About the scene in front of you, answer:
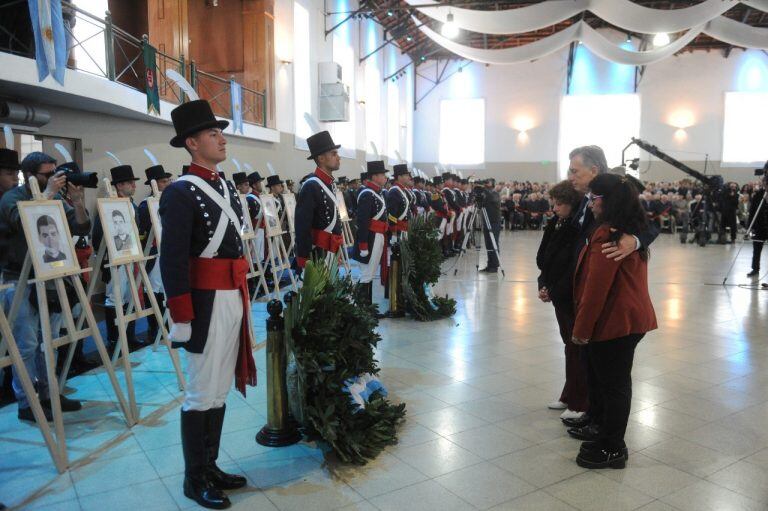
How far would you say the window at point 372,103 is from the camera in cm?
2030

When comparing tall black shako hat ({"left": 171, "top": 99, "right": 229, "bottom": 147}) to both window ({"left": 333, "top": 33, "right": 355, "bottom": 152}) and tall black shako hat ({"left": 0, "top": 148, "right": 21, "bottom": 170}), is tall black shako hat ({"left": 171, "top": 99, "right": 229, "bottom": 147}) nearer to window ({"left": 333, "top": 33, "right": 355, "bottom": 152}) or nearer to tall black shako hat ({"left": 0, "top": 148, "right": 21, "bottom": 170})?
tall black shako hat ({"left": 0, "top": 148, "right": 21, "bottom": 170})

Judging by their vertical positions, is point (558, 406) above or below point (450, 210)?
below

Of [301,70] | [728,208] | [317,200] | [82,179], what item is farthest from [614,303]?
[728,208]

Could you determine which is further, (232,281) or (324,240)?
(324,240)

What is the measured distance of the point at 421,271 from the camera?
6.70 metres

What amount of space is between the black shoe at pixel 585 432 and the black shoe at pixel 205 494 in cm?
203

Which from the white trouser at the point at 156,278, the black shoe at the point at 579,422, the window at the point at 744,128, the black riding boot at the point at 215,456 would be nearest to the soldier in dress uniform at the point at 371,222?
the white trouser at the point at 156,278

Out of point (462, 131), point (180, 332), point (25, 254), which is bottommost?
point (180, 332)

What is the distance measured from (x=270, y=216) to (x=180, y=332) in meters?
4.38

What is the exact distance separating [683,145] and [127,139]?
897 inches

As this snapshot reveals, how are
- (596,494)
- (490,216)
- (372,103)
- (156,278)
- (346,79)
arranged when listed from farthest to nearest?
(372,103), (346,79), (490,216), (156,278), (596,494)

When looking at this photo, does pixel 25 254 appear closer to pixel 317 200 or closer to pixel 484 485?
pixel 317 200

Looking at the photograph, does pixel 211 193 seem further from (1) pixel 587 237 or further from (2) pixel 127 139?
(2) pixel 127 139

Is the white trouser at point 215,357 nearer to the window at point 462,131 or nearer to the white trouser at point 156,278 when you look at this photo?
the white trouser at point 156,278
